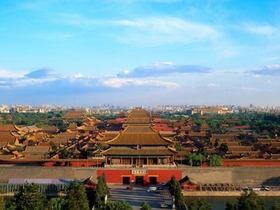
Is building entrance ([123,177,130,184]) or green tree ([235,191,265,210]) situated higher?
green tree ([235,191,265,210])

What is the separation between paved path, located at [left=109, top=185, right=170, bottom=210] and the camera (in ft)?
72.0

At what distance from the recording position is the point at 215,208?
2238cm

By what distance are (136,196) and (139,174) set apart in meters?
3.34

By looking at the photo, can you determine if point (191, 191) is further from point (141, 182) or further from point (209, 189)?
point (141, 182)

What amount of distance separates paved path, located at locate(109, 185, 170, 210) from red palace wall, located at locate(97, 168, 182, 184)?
2.54ft

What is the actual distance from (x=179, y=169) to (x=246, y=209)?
470 inches

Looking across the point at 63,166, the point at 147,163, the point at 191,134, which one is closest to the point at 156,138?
the point at 147,163

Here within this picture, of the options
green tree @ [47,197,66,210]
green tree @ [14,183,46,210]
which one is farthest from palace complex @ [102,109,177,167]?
green tree @ [14,183,46,210]

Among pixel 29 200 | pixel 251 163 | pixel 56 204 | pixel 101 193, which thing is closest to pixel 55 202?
pixel 56 204

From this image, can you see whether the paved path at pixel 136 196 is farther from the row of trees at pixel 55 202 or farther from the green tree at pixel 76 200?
the green tree at pixel 76 200

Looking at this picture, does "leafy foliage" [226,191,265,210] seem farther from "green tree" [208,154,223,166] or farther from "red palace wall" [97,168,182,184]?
"green tree" [208,154,223,166]

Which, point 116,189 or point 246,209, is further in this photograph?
point 116,189

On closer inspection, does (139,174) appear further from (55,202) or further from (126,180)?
(55,202)

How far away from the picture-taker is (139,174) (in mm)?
26875
